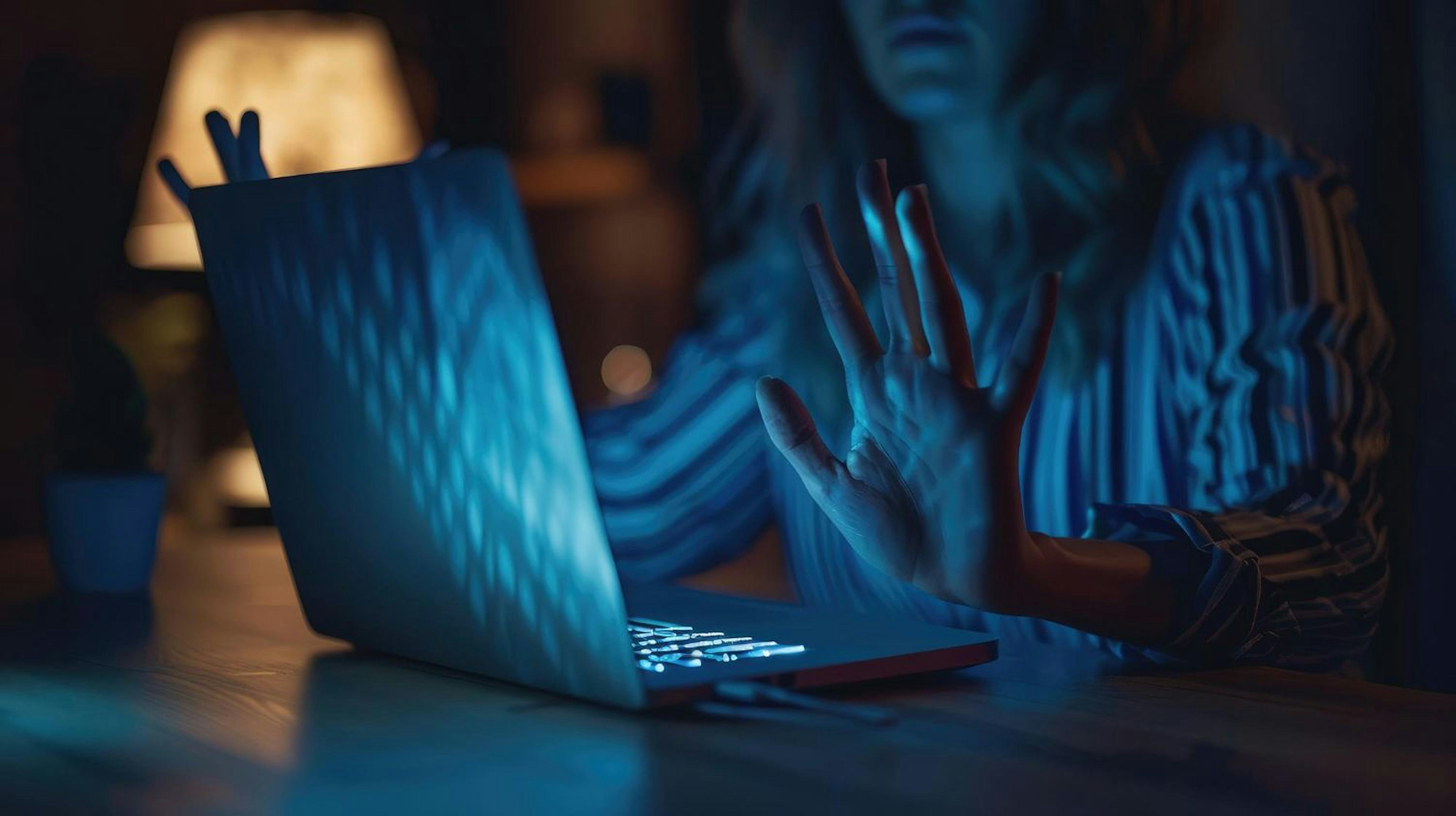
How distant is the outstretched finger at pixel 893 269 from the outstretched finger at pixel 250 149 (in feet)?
1.71

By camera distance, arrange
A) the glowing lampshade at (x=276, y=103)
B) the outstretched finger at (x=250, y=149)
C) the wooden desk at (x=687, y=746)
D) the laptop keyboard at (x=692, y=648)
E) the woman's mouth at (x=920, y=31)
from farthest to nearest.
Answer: the glowing lampshade at (x=276, y=103)
the woman's mouth at (x=920, y=31)
the outstretched finger at (x=250, y=149)
the laptop keyboard at (x=692, y=648)
the wooden desk at (x=687, y=746)

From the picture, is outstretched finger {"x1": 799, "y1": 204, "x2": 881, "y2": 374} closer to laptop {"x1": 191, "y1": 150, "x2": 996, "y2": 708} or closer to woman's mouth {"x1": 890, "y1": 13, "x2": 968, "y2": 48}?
laptop {"x1": 191, "y1": 150, "x2": 996, "y2": 708}

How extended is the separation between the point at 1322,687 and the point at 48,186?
209 centimetres

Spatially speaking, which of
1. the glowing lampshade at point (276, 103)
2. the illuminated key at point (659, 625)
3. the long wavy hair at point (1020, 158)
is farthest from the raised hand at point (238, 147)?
the glowing lampshade at point (276, 103)

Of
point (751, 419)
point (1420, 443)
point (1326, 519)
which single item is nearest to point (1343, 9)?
point (1420, 443)

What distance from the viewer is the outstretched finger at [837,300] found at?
2.69 feet

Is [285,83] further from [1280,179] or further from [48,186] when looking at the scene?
[1280,179]

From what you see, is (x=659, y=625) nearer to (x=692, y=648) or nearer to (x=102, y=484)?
(x=692, y=648)

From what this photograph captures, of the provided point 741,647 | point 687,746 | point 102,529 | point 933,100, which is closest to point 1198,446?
point 933,100

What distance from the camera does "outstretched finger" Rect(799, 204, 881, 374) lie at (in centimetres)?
82

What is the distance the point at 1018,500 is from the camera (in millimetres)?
788

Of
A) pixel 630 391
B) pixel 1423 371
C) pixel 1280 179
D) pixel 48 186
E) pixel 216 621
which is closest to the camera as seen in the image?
pixel 216 621

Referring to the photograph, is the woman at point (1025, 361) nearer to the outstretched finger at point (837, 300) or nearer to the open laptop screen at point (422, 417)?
the outstretched finger at point (837, 300)

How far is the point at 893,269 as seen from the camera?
81cm
